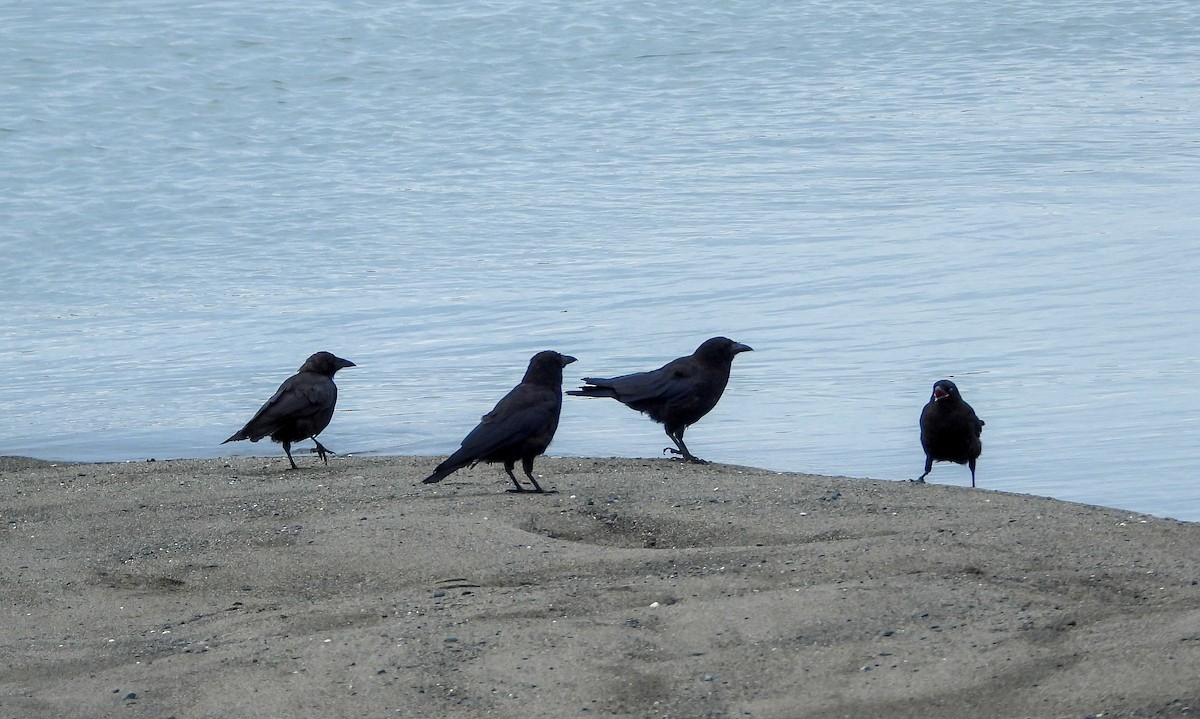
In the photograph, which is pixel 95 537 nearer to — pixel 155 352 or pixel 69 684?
pixel 69 684

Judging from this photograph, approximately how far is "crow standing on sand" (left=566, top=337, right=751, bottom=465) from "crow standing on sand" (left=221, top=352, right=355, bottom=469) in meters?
1.41

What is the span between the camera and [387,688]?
5184mm

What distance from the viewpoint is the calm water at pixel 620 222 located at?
11.1 metres

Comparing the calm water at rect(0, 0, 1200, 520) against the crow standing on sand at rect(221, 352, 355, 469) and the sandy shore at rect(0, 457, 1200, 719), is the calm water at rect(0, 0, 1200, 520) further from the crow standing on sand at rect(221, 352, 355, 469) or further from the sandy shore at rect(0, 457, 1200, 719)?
the sandy shore at rect(0, 457, 1200, 719)

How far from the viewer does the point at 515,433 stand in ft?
26.9

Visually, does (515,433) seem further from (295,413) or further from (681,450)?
(295,413)

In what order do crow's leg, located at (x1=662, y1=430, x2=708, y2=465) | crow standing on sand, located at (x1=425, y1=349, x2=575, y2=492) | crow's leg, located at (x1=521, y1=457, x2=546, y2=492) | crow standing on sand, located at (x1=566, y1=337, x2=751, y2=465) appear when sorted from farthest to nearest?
crow standing on sand, located at (x1=566, y1=337, x2=751, y2=465) < crow's leg, located at (x1=662, y1=430, x2=708, y2=465) < crow's leg, located at (x1=521, y1=457, x2=546, y2=492) < crow standing on sand, located at (x1=425, y1=349, x2=575, y2=492)

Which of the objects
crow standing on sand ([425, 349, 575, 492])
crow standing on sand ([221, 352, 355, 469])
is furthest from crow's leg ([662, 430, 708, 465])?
crow standing on sand ([221, 352, 355, 469])

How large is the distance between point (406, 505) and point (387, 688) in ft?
8.40

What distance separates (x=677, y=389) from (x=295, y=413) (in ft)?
6.96

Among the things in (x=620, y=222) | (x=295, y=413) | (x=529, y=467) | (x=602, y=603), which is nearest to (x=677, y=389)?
(x=529, y=467)

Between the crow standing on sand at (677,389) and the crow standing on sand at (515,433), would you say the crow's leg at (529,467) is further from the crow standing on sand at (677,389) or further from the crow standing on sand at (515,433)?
the crow standing on sand at (677,389)

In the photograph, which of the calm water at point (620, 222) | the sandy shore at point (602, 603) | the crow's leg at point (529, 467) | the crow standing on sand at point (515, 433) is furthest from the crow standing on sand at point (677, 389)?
the sandy shore at point (602, 603)

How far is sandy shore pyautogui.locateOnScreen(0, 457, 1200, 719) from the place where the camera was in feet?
16.5
